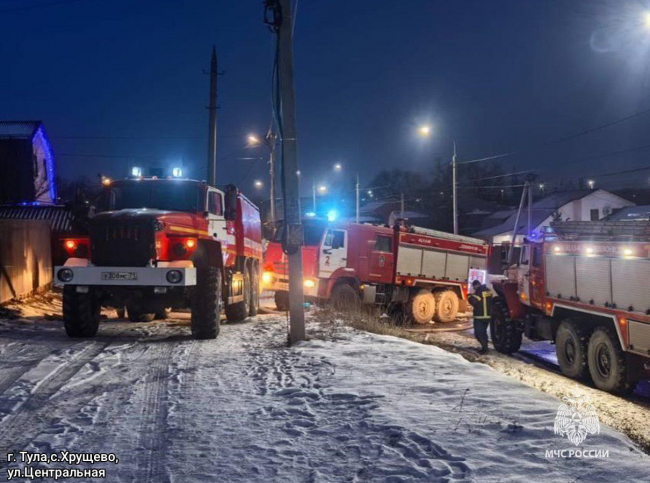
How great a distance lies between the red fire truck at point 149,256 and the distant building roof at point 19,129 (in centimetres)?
3075

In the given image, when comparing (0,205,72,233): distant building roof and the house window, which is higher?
(0,205,72,233): distant building roof

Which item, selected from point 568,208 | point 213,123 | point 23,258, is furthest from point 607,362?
point 568,208

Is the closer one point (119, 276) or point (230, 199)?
point (119, 276)

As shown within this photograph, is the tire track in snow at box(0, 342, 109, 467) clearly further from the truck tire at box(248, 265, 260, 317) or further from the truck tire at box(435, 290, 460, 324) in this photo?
the truck tire at box(435, 290, 460, 324)

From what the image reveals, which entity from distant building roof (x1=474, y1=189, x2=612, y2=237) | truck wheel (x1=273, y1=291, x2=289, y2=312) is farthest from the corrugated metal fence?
distant building roof (x1=474, y1=189, x2=612, y2=237)

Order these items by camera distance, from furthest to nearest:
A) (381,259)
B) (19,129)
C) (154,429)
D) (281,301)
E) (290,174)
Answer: (19,129)
(281,301)
(381,259)
(290,174)
(154,429)

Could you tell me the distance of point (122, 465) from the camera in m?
4.62

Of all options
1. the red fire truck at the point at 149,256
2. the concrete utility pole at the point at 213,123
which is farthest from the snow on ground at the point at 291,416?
the concrete utility pole at the point at 213,123

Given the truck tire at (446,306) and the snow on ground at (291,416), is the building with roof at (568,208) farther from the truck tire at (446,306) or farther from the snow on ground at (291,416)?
the snow on ground at (291,416)

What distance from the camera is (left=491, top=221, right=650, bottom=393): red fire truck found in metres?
9.34

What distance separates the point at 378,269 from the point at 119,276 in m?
10.0

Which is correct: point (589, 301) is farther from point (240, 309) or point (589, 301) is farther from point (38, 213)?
point (38, 213)

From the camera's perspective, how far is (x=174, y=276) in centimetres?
988

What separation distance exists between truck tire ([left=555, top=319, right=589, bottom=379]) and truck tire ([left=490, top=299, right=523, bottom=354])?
2269 millimetres
